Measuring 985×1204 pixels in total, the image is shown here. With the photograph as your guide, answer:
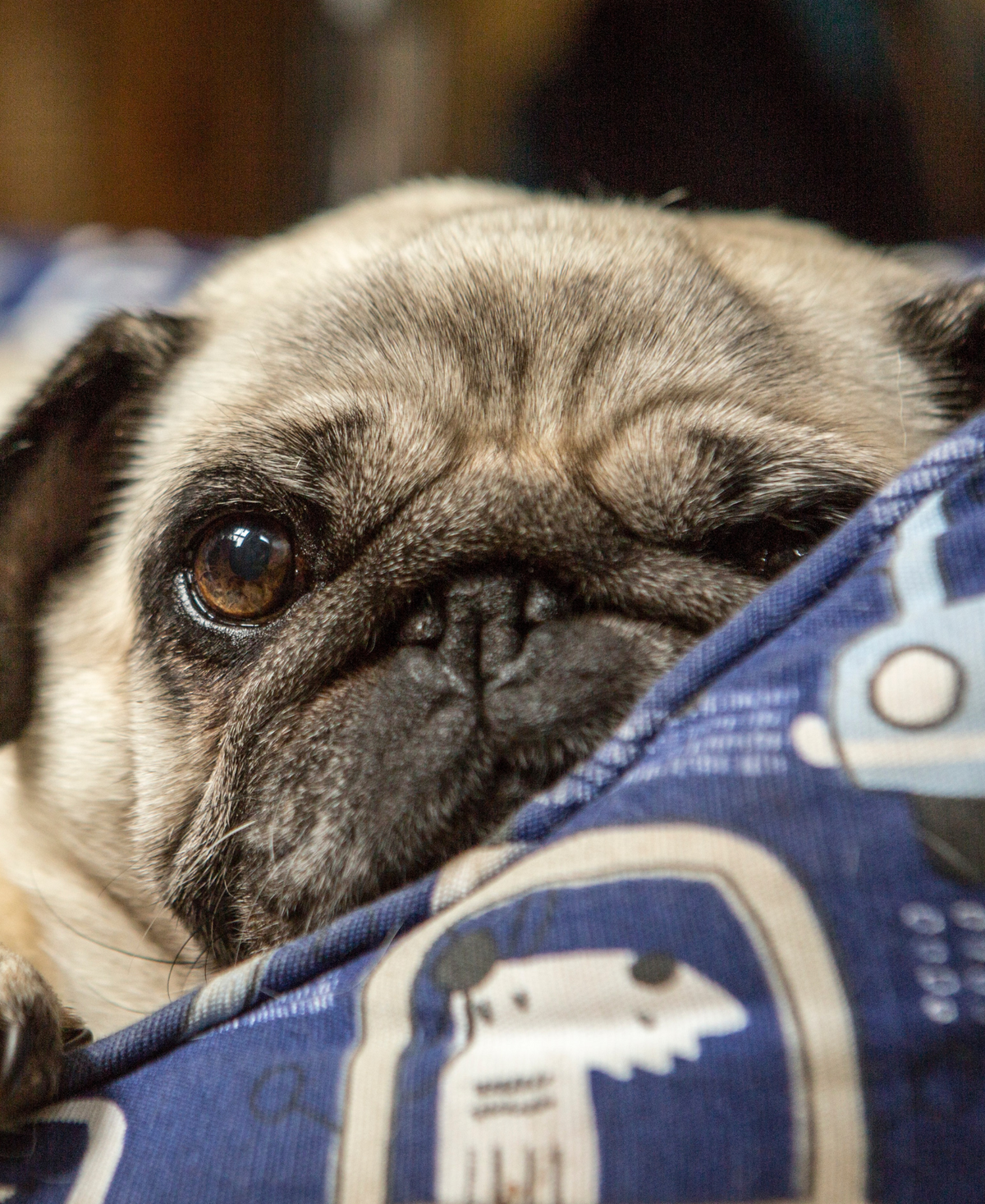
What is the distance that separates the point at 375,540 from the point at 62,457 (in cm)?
58

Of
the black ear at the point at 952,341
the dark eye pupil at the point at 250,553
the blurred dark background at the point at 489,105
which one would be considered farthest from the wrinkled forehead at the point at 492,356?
the blurred dark background at the point at 489,105

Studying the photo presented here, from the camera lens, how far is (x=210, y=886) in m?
1.11

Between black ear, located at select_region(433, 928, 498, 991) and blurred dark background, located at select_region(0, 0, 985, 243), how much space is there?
122 inches

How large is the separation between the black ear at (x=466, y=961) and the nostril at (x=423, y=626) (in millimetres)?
413

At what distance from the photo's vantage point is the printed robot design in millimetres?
634

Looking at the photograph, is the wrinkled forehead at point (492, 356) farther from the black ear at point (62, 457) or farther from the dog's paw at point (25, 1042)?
the dog's paw at point (25, 1042)

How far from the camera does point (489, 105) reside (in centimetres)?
544

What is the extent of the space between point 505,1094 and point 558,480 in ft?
2.33

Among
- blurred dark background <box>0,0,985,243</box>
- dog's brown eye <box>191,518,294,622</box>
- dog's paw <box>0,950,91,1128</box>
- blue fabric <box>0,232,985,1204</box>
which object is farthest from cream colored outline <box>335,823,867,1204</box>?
blurred dark background <box>0,0,985,243</box>

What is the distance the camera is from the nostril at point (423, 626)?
1097 mm

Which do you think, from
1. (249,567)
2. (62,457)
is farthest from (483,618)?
(62,457)

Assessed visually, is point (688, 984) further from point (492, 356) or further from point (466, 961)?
point (492, 356)

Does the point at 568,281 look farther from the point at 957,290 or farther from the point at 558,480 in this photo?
the point at 957,290

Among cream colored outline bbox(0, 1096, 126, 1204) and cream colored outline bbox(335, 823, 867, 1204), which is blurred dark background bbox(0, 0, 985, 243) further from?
cream colored outline bbox(0, 1096, 126, 1204)
